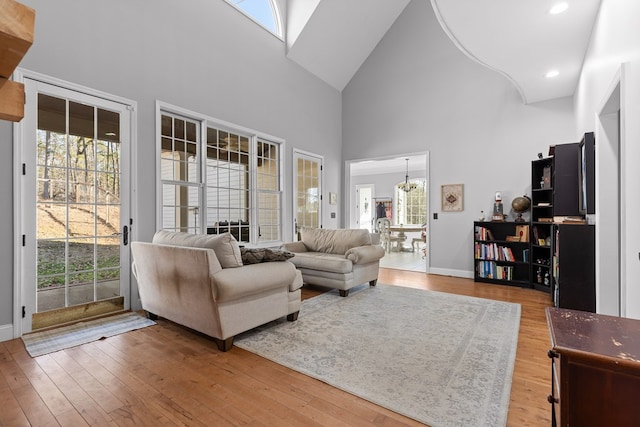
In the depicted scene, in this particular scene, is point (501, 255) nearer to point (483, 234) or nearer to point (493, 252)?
point (493, 252)

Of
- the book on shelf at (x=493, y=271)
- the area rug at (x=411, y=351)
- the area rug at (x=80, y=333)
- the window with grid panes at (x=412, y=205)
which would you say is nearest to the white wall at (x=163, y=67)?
the area rug at (x=80, y=333)

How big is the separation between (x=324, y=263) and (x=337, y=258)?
0.19 metres

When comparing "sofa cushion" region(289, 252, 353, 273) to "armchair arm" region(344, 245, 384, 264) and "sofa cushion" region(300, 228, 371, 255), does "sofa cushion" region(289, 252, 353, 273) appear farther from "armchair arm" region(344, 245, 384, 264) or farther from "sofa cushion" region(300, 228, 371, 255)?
"sofa cushion" region(300, 228, 371, 255)

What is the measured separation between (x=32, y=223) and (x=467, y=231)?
228 inches

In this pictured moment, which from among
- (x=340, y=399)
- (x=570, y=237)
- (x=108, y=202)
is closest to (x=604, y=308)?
(x=570, y=237)

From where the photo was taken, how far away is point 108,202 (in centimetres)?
341

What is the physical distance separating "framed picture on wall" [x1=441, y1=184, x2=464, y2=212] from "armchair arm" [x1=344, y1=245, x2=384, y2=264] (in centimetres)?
188

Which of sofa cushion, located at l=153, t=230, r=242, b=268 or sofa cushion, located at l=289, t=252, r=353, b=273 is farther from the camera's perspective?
sofa cushion, located at l=289, t=252, r=353, b=273

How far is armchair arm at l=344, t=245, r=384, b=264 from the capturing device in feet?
13.8

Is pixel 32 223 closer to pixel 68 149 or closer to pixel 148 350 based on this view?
pixel 68 149

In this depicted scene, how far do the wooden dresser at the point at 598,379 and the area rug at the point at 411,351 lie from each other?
105 centimetres

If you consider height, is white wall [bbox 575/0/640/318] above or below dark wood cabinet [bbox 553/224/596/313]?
above

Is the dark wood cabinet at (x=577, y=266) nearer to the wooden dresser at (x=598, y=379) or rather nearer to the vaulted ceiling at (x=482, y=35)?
the vaulted ceiling at (x=482, y=35)

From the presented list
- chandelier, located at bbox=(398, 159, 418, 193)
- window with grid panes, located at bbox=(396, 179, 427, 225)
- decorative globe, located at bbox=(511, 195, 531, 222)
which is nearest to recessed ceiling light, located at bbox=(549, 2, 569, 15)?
decorative globe, located at bbox=(511, 195, 531, 222)
